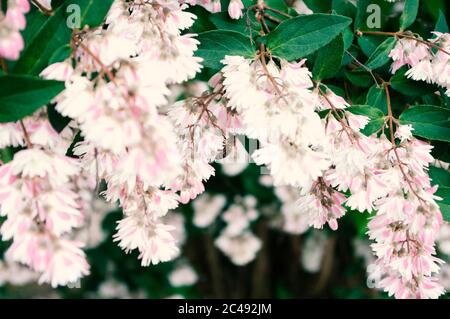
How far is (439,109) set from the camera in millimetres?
958

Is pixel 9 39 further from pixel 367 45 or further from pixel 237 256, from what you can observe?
pixel 237 256

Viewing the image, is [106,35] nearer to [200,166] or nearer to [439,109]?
[200,166]

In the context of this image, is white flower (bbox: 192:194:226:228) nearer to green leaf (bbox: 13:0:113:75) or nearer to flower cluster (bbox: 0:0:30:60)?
green leaf (bbox: 13:0:113:75)

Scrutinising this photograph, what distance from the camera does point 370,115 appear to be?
90cm

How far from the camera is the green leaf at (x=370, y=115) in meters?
0.89

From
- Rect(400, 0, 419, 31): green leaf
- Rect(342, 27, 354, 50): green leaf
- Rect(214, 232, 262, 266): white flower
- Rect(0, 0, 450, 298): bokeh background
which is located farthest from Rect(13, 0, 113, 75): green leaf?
Rect(214, 232, 262, 266): white flower

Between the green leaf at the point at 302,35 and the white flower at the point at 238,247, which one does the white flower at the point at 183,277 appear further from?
the green leaf at the point at 302,35

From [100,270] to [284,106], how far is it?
200 centimetres

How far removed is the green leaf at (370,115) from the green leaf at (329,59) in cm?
7

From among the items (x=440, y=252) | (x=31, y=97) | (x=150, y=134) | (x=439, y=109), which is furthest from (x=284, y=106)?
(x=440, y=252)

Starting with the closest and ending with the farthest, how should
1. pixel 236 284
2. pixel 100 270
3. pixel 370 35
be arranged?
pixel 370 35 → pixel 100 270 → pixel 236 284

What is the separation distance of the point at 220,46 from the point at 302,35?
0.43 feet

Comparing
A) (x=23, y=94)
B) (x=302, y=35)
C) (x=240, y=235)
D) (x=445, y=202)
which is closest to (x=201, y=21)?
(x=302, y=35)

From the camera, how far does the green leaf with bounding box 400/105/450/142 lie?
37.4 inches
